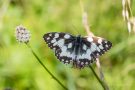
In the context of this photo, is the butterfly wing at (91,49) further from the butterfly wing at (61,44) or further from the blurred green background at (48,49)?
the blurred green background at (48,49)

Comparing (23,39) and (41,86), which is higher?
(23,39)

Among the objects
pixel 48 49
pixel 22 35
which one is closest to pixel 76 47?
pixel 22 35

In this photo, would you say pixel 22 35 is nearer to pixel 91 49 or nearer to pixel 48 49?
pixel 91 49

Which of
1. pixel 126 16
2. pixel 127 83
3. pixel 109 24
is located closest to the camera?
pixel 126 16

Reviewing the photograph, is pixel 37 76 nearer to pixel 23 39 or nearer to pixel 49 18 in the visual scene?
pixel 49 18

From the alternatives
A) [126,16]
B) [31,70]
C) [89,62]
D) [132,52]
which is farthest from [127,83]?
[89,62]

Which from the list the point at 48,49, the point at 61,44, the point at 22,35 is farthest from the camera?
the point at 48,49

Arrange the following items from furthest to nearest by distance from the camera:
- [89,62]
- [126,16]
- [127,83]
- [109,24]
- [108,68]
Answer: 1. [109,24]
2. [108,68]
3. [127,83]
4. [126,16]
5. [89,62]

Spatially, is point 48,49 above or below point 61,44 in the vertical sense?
below
